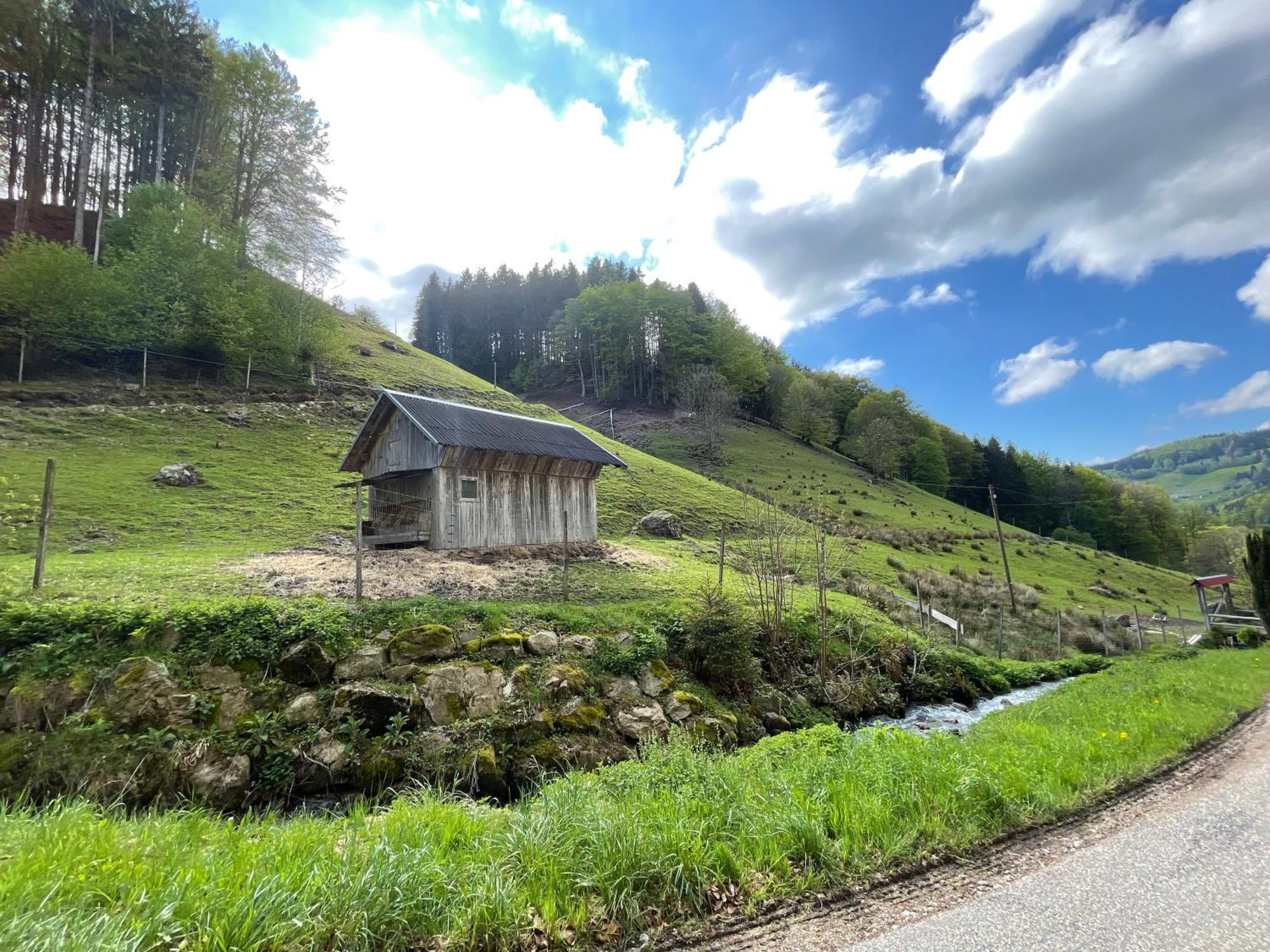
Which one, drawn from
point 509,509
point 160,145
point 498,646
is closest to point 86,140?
point 160,145

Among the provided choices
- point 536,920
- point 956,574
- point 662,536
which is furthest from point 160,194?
point 956,574

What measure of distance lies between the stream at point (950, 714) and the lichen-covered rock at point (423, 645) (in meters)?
9.58

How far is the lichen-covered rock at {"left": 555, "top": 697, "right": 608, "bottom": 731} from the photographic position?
10.2 m

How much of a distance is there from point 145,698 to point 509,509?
14.5 meters

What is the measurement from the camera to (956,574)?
1380 inches

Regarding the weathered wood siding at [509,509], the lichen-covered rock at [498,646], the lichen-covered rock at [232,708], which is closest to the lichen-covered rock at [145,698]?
the lichen-covered rock at [232,708]

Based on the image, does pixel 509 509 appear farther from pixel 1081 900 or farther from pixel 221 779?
pixel 1081 900

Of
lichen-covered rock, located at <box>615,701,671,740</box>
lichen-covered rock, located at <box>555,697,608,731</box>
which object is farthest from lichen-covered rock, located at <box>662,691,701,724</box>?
lichen-covered rock, located at <box>555,697,608,731</box>

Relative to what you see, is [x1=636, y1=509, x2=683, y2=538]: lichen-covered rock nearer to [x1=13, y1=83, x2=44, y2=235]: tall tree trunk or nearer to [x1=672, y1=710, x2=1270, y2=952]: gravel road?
[x1=672, y1=710, x2=1270, y2=952]: gravel road

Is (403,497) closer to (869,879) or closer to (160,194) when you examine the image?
(869,879)

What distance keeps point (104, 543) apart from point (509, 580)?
1347cm

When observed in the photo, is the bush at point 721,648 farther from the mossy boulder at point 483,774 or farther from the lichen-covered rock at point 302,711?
the lichen-covered rock at point 302,711

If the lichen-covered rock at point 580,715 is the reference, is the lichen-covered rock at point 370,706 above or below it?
above

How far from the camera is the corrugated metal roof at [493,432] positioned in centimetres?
2081
